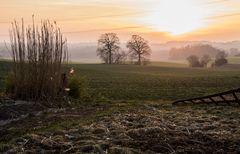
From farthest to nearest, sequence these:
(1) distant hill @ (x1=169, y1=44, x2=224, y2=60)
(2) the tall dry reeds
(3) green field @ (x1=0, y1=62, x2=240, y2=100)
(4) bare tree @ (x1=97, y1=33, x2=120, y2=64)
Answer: (1) distant hill @ (x1=169, y1=44, x2=224, y2=60) < (4) bare tree @ (x1=97, y1=33, x2=120, y2=64) < (3) green field @ (x1=0, y1=62, x2=240, y2=100) < (2) the tall dry reeds

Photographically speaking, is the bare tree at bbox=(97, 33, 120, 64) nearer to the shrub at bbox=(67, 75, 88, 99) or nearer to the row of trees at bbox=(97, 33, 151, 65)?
the row of trees at bbox=(97, 33, 151, 65)

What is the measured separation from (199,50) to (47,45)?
168117 millimetres

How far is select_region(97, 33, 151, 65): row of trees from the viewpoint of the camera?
331ft

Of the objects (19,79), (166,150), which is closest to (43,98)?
(19,79)

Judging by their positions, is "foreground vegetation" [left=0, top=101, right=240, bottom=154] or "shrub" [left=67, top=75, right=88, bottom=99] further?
"shrub" [left=67, top=75, right=88, bottom=99]

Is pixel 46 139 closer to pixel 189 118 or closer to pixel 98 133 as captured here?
pixel 98 133

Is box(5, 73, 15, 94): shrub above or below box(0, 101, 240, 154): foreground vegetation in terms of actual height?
above

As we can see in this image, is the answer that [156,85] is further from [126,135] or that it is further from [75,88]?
[126,135]

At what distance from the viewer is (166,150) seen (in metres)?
7.14

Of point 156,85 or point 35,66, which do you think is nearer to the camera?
point 35,66

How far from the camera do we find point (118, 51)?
10331 centimetres

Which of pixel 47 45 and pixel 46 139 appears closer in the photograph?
pixel 46 139

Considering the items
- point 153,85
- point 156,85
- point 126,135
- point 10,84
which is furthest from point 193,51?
point 126,135

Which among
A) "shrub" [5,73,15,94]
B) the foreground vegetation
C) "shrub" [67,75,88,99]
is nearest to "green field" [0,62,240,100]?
"shrub" [67,75,88,99]
